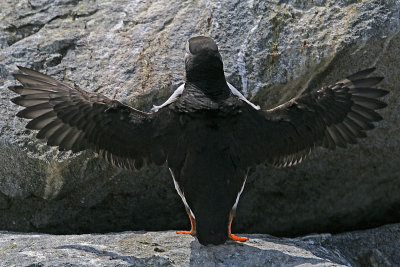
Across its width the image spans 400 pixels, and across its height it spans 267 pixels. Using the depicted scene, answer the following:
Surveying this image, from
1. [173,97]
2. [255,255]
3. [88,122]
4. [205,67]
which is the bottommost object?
[255,255]

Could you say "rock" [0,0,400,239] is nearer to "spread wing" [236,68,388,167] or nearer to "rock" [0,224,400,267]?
"spread wing" [236,68,388,167]

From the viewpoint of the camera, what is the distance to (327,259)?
5.84 metres

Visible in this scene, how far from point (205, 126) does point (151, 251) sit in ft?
3.77

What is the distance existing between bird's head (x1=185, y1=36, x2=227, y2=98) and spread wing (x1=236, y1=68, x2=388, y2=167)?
0.41 meters

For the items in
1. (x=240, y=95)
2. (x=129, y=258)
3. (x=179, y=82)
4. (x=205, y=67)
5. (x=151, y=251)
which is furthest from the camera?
(x=179, y=82)

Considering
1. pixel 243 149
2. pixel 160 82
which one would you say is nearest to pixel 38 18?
pixel 160 82

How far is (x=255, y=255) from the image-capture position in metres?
5.66

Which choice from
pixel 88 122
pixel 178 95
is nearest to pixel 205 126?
pixel 178 95

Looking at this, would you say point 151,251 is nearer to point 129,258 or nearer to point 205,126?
point 129,258

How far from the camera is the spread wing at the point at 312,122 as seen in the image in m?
5.89

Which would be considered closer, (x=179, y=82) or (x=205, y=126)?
(x=205, y=126)

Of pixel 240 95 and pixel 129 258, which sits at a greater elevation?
pixel 240 95

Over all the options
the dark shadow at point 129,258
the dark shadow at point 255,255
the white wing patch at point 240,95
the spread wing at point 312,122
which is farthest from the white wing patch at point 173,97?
the dark shadow at point 129,258

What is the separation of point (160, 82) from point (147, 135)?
753 millimetres
